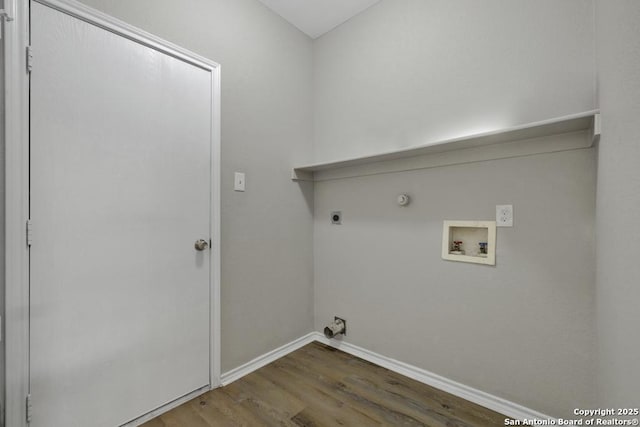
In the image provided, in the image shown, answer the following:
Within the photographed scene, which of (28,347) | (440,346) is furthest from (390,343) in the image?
(28,347)

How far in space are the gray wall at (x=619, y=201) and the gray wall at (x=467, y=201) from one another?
0.66 ft

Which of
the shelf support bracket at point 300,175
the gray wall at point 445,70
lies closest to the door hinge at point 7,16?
the shelf support bracket at point 300,175

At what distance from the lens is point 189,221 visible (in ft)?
5.40

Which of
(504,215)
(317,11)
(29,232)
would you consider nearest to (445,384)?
(504,215)

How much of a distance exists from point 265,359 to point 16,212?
162 cm

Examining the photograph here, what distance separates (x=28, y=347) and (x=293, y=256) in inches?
59.0

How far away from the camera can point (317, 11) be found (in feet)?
7.00

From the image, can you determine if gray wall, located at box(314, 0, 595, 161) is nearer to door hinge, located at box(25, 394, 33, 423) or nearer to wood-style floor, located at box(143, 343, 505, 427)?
wood-style floor, located at box(143, 343, 505, 427)

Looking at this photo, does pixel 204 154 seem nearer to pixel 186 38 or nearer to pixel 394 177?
pixel 186 38

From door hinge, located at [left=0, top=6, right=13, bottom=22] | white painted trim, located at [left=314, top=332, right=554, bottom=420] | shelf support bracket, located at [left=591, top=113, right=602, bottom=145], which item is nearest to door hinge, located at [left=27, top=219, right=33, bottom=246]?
door hinge, located at [left=0, top=6, right=13, bottom=22]

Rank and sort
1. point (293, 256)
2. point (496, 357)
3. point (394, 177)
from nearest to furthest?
1. point (496, 357)
2. point (394, 177)
3. point (293, 256)

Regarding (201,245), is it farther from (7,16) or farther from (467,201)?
(467,201)

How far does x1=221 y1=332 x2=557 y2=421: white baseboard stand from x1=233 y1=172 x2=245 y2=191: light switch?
1200 millimetres

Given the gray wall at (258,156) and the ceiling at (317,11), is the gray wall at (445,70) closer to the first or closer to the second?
the ceiling at (317,11)
